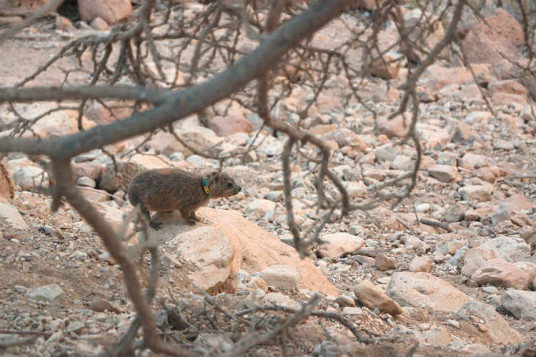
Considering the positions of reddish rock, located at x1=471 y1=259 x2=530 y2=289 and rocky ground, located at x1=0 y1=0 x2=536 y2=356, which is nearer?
rocky ground, located at x1=0 y1=0 x2=536 y2=356

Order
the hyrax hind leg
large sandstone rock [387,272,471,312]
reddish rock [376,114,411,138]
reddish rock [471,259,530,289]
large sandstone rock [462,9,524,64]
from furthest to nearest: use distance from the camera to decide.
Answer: large sandstone rock [462,9,524,64] < reddish rock [376,114,411,138] < reddish rock [471,259,530,289] < the hyrax hind leg < large sandstone rock [387,272,471,312]

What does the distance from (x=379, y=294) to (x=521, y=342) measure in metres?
1.06

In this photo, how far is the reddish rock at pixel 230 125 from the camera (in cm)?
1022

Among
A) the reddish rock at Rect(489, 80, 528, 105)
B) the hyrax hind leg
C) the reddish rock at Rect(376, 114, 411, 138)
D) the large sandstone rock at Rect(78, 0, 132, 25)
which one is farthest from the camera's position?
the large sandstone rock at Rect(78, 0, 132, 25)

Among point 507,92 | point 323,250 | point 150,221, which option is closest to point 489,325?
point 323,250

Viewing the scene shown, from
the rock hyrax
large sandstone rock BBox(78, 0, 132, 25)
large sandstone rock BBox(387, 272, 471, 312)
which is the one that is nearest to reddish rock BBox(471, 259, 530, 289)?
large sandstone rock BBox(387, 272, 471, 312)

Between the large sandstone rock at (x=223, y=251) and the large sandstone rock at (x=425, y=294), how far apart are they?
538 millimetres

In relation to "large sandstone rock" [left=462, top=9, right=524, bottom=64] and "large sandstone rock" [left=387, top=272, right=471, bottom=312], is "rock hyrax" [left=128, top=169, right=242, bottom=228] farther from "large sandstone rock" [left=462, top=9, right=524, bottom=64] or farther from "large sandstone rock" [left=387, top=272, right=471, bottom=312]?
"large sandstone rock" [left=462, top=9, right=524, bottom=64]

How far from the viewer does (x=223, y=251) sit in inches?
185

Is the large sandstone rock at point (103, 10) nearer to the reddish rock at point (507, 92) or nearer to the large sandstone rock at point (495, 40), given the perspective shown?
the large sandstone rock at point (495, 40)

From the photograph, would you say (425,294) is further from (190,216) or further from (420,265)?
(190,216)

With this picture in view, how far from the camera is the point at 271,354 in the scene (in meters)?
3.19

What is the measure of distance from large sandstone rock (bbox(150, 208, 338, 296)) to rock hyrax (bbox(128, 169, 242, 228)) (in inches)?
5.3

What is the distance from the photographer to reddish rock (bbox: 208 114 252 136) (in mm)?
10219
